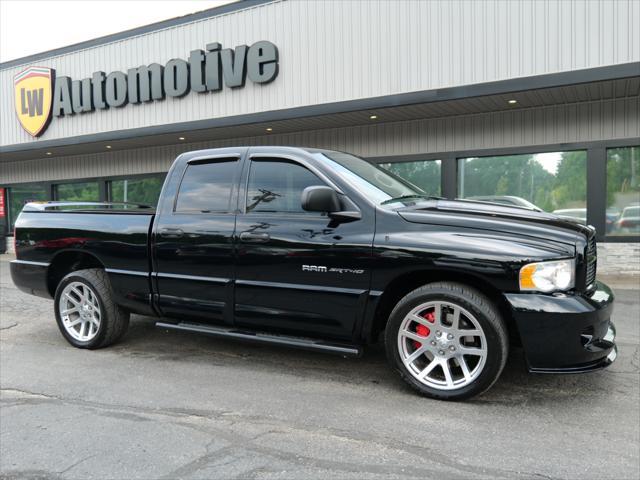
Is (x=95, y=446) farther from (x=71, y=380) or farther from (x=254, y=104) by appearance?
(x=254, y=104)

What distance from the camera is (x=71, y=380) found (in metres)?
4.10

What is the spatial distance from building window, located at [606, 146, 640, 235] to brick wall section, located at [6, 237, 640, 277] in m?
0.29

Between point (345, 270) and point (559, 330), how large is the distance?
150 cm

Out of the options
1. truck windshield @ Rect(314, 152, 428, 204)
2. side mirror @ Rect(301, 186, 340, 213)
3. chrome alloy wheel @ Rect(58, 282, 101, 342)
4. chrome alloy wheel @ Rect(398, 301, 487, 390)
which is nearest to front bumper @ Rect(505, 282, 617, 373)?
chrome alloy wheel @ Rect(398, 301, 487, 390)

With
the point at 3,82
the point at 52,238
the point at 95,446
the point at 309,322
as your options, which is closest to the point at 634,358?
the point at 309,322

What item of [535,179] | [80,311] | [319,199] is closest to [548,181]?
[535,179]

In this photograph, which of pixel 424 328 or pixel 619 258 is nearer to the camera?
pixel 424 328

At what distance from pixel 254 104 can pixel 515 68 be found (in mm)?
5634

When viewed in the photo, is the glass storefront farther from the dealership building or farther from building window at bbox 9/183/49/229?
building window at bbox 9/183/49/229

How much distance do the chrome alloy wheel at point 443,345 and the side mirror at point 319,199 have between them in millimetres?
984

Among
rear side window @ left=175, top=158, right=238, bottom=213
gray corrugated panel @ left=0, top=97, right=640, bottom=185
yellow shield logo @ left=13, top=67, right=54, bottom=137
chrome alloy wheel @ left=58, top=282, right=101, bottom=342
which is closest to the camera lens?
rear side window @ left=175, top=158, right=238, bottom=213

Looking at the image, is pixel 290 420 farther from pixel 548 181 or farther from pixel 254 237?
pixel 548 181

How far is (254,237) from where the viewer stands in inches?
159

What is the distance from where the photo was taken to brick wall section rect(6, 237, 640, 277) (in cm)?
942
